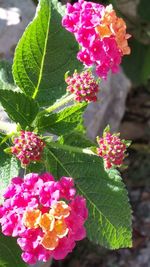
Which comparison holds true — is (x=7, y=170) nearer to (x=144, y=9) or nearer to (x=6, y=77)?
(x=6, y=77)

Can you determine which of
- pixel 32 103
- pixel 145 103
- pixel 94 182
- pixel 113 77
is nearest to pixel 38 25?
pixel 32 103

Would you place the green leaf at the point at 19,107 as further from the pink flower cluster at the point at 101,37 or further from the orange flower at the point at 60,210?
the orange flower at the point at 60,210

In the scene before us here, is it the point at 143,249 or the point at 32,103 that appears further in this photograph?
the point at 143,249

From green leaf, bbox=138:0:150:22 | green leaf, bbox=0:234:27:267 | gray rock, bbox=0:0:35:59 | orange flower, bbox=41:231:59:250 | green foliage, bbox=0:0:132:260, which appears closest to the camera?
orange flower, bbox=41:231:59:250

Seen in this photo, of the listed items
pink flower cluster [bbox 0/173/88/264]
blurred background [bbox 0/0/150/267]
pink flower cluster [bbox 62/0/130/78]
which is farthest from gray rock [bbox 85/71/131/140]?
pink flower cluster [bbox 0/173/88/264]

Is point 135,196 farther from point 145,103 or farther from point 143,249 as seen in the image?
point 145,103

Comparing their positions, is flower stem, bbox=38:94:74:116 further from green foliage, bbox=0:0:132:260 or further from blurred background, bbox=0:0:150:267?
blurred background, bbox=0:0:150:267

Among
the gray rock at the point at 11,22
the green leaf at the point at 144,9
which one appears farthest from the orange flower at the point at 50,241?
the green leaf at the point at 144,9
